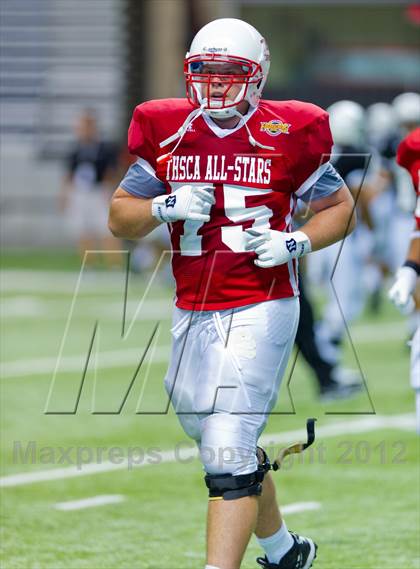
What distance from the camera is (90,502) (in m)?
5.89

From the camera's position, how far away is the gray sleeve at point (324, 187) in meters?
4.46

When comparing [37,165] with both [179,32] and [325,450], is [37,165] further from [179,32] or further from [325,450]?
[325,450]

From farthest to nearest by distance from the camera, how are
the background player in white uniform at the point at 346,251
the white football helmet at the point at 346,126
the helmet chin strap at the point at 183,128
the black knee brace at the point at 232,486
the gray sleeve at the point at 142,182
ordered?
the white football helmet at the point at 346,126 → the background player in white uniform at the point at 346,251 → the gray sleeve at the point at 142,182 → the helmet chin strap at the point at 183,128 → the black knee brace at the point at 232,486

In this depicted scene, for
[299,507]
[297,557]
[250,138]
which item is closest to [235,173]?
[250,138]

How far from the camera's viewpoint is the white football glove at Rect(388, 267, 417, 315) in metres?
5.13

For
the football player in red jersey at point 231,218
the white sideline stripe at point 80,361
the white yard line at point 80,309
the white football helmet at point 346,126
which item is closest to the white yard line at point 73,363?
the white sideline stripe at point 80,361

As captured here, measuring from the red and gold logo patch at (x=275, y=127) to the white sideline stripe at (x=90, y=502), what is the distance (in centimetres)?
219

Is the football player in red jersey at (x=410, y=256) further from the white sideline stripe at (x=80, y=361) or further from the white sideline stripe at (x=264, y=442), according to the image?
the white sideline stripe at (x=80, y=361)

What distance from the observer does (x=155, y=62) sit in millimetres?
20266

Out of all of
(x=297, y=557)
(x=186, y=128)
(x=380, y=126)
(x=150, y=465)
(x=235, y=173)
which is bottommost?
(x=380, y=126)

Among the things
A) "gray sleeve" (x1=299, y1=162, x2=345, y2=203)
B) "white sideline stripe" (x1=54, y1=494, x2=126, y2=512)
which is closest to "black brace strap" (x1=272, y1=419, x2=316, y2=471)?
"gray sleeve" (x1=299, y1=162, x2=345, y2=203)

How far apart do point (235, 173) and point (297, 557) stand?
133 cm

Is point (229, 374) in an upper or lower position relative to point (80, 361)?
upper

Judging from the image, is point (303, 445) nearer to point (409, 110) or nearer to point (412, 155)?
point (412, 155)
